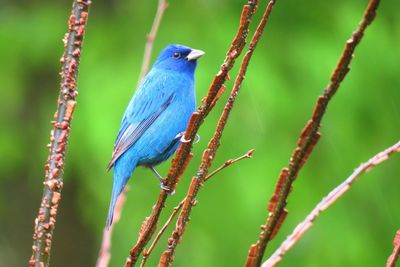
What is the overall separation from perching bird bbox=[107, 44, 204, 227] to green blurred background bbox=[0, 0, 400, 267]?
112cm

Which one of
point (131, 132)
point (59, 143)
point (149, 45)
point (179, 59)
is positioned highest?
point (149, 45)

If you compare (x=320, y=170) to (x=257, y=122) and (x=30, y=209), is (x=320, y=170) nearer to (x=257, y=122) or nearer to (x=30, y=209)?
(x=257, y=122)

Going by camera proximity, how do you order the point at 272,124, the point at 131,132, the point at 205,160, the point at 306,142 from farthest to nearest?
the point at 272,124 → the point at 131,132 → the point at 205,160 → the point at 306,142

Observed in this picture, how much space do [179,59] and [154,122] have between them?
632 mm

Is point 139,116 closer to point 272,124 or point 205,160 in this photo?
point 272,124

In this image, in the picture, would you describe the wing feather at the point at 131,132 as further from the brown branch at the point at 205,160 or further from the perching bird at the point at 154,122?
A: the brown branch at the point at 205,160

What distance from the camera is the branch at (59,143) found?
1673mm

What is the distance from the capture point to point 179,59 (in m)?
4.43

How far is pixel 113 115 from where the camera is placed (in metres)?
5.53

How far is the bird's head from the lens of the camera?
435cm

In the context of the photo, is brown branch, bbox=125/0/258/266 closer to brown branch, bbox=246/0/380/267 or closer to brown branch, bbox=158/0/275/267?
brown branch, bbox=158/0/275/267

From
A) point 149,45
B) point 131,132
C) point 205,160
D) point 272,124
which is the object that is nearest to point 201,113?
point 205,160

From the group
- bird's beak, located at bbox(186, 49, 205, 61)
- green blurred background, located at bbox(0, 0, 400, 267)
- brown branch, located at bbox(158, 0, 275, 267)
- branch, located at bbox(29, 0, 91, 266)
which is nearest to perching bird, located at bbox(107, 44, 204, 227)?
bird's beak, located at bbox(186, 49, 205, 61)

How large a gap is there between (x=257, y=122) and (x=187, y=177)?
0.66 m
